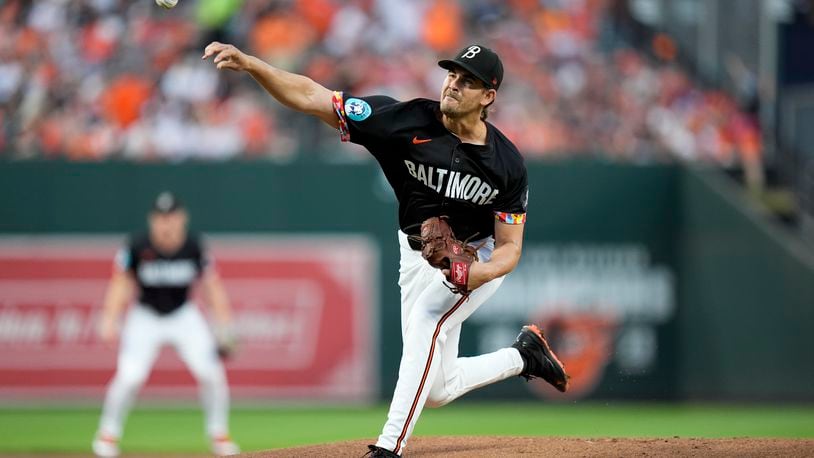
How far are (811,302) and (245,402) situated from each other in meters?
6.84

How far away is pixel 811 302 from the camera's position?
46.9ft

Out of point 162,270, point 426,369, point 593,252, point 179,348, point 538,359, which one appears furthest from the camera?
point 593,252

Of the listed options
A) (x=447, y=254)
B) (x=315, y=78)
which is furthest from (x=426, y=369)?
(x=315, y=78)

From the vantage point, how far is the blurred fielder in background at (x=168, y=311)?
1134cm

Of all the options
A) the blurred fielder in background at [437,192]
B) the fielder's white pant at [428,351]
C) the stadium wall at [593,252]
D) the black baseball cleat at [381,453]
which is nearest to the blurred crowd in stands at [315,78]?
the stadium wall at [593,252]

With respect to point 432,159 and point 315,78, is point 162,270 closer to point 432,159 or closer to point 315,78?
point 315,78

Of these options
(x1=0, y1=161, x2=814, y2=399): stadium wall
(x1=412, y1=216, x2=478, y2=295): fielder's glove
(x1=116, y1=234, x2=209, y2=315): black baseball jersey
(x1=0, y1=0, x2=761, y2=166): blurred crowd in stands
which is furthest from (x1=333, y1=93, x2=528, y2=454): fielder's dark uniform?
(x1=0, y1=0, x2=761, y2=166): blurred crowd in stands

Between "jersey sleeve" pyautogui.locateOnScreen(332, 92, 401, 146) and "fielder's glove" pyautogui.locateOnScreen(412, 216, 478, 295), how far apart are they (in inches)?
22.8

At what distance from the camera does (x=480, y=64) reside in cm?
676

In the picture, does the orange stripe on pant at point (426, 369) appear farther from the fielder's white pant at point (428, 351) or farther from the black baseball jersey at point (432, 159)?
the black baseball jersey at point (432, 159)

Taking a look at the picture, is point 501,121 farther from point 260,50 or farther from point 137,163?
point 137,163

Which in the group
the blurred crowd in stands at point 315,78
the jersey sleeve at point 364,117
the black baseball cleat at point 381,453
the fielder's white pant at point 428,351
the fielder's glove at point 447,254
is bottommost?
the black baseball cleat at point 381,453

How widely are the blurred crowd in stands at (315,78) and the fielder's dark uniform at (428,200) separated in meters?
8.04

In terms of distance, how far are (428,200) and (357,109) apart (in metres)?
0.69
